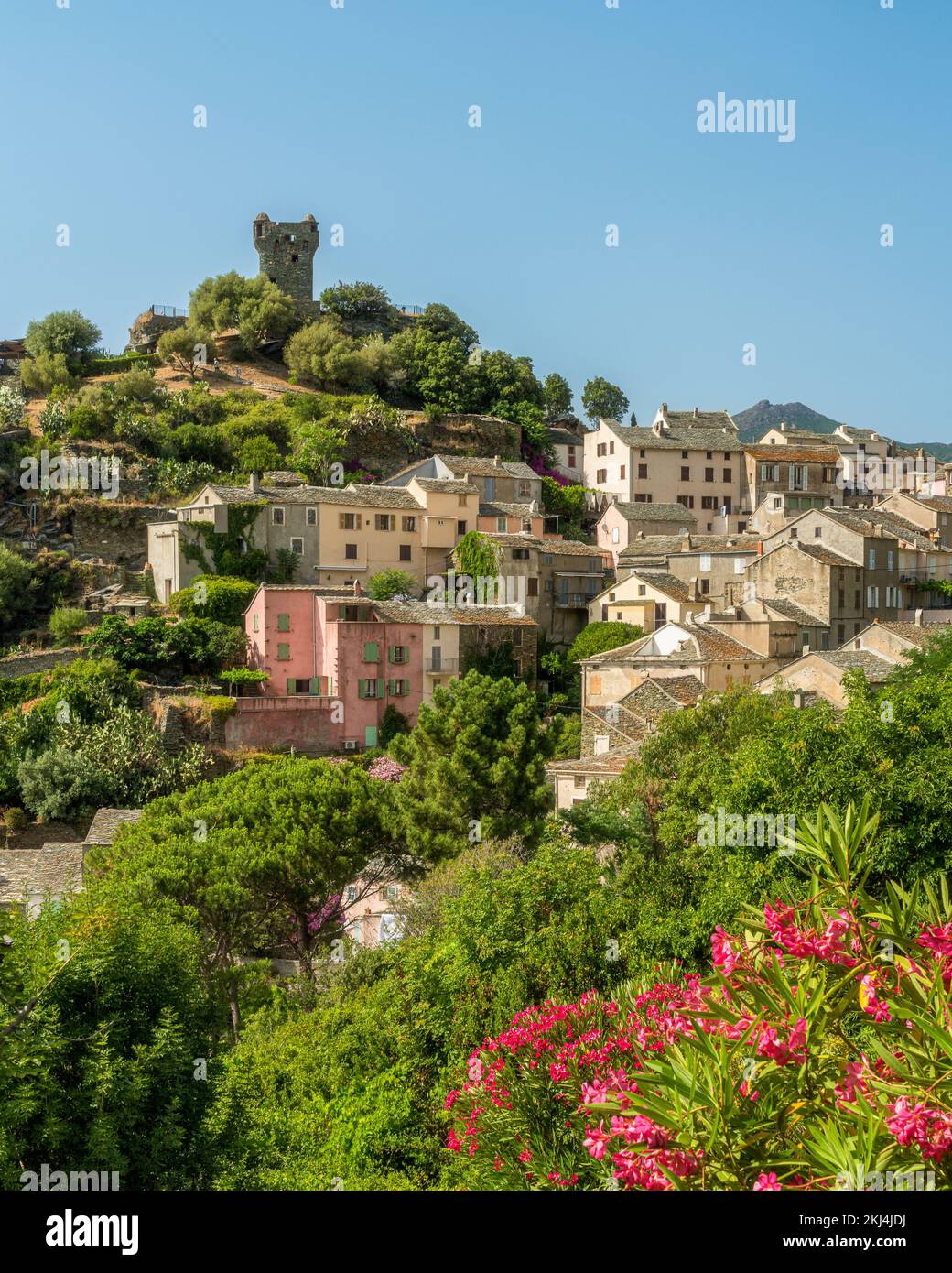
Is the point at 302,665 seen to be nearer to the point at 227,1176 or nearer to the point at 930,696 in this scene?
the point at 930,696

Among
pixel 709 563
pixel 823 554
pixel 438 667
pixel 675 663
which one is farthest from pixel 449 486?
pixel 675 663

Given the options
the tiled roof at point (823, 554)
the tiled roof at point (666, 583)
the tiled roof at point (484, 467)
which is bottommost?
the tiled roof at point (666, 583)

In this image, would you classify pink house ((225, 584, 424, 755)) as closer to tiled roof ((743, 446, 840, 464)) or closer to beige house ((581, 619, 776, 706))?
beige house ((581, 619, 776, 706))

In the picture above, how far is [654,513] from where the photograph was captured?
2768 inches

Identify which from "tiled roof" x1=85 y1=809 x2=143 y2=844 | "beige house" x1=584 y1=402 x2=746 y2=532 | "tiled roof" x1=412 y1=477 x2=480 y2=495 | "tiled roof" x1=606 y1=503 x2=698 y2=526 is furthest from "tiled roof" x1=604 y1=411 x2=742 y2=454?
"tiled roof" x1=85 y1=809 x2=143 y2=844

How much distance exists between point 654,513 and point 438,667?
2461cm

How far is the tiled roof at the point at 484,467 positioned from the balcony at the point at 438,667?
18576 millimetres

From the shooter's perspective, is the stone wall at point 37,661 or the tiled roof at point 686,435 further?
the tiled roof at point 686,435

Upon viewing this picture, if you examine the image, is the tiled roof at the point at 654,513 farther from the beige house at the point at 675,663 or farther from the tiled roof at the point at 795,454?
the beige house at the point at 675,663

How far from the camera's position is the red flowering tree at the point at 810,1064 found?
17.6 feet

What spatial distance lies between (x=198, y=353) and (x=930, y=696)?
6636cm

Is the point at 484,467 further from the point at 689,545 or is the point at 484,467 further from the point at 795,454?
the point at 795,454

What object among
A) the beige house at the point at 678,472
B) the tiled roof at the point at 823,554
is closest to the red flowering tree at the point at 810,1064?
the tiled roof at the point at 823,554
